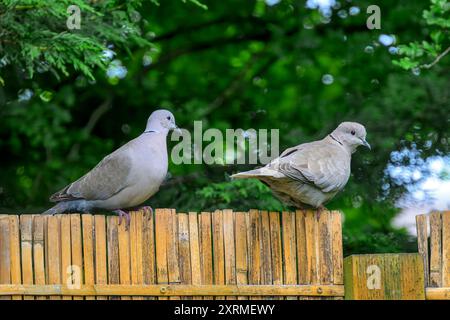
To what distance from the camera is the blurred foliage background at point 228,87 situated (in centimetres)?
731

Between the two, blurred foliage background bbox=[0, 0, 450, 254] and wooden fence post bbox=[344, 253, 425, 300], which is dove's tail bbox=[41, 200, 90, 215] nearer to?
blurred foliage background bbox=[0, 0, 450, 254]

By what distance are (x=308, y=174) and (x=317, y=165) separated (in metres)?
0.13

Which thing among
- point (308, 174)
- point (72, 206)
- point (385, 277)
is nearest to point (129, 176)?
point (72, 206)

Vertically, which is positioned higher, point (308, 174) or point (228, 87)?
point (228, 87)

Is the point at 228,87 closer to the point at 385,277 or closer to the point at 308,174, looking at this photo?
the point at 308,174

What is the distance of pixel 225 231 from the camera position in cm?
502

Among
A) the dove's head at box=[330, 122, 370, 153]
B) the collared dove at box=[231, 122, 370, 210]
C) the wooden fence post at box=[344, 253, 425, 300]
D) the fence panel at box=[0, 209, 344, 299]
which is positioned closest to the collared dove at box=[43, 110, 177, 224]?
the fence panel at box=[0, 209, 344, 299]

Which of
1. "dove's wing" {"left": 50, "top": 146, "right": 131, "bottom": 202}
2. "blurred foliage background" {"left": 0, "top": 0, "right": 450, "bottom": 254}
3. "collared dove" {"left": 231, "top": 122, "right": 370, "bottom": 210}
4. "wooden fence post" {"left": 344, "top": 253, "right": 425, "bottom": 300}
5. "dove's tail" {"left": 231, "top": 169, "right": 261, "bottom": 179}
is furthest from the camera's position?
→ "blurred foliage background" {"left": 0, "top": 0, "right": 450, "bottom": 254}

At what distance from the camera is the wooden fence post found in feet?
16.0

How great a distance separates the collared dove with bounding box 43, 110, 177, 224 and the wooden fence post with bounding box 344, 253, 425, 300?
151 centimetres

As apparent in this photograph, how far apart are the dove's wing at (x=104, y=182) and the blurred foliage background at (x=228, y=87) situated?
37.1 inches

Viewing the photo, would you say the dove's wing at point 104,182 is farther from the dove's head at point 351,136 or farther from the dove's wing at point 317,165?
the dove's head at point 351,136

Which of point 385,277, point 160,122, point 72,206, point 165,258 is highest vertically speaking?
point 160,122

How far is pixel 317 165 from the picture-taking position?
552 centimetres
